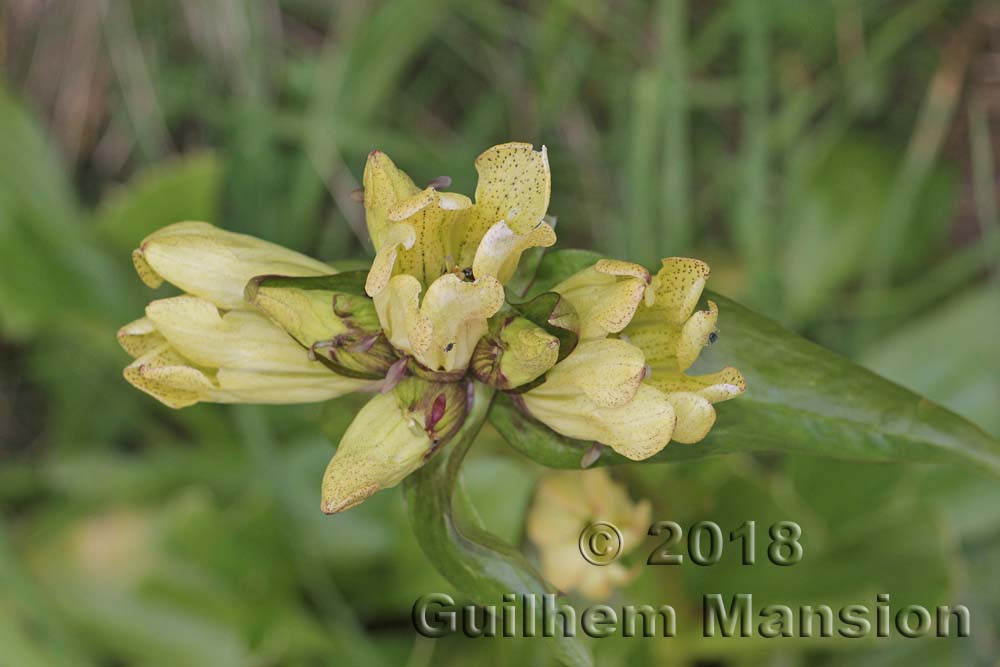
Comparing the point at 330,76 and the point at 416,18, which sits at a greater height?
the point at 416,18

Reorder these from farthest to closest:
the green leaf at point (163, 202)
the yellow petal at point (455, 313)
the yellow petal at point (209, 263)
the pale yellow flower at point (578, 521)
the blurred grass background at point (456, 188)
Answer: the green leaf at point (163, 202) → the blurred grass background at point (456, 188) → the pale yellow flower at point (578, 521) → the yellow petal at point (209, 263) → the yellow petal at point (455, 313)

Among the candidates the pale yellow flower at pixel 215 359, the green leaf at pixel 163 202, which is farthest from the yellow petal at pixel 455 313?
the green leaf at pixel 163 202

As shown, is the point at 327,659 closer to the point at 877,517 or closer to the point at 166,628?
the point at 166,628

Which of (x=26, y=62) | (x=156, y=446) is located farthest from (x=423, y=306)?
(x=26, y=62)

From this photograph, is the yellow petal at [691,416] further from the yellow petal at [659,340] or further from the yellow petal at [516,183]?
the yellow petal at [516,183]

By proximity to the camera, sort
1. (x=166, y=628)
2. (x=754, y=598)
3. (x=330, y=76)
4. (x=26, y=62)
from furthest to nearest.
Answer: (x=26, y=62) < (x=330, y=76) < (x=166, y=628) < (x=754, y=598)

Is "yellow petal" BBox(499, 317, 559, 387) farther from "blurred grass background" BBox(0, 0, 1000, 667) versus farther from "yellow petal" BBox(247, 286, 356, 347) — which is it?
"blurred grass background" BBox(0, 0, 1000, 667)

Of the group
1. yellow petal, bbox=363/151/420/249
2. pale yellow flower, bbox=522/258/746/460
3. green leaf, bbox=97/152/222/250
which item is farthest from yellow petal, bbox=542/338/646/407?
green leaf, bbox=97/152/222/250
